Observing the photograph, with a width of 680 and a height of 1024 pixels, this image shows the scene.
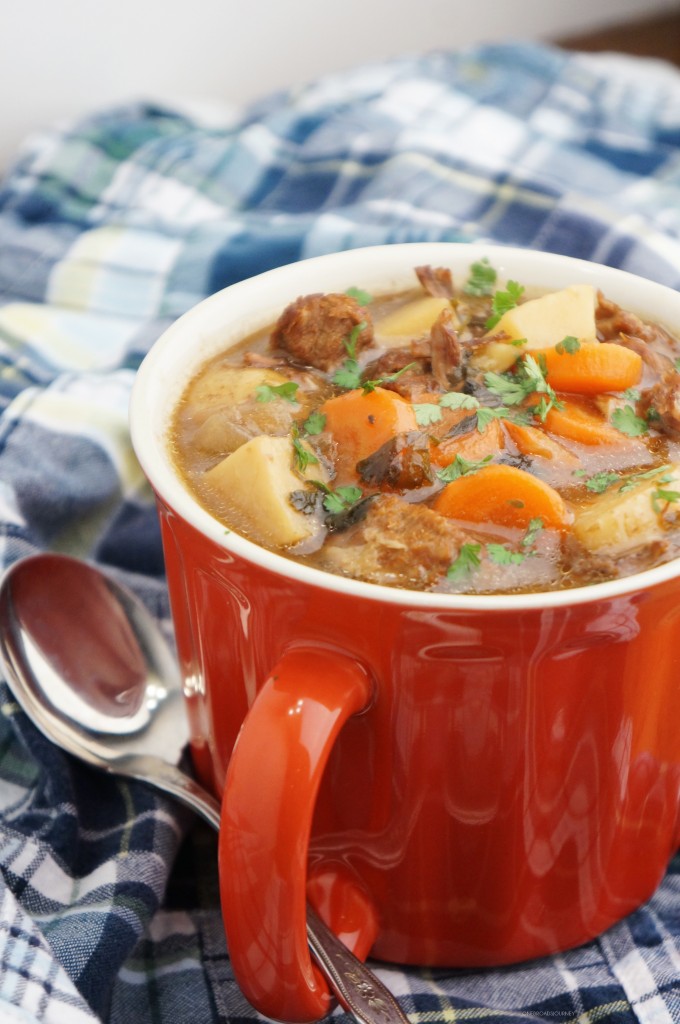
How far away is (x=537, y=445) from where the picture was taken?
4.18 feet

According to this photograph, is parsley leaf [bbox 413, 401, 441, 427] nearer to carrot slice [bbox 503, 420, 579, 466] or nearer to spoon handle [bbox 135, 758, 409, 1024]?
carrot slice [bbox 503, 420, 579, 466]

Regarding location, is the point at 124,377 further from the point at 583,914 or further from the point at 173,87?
the point at 173,87

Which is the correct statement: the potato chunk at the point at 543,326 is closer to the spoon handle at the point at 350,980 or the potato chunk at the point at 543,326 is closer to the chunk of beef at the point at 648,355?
the chunk of beef at the point at 648,355

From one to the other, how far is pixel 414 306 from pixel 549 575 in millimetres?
543

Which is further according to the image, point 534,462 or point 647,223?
point 647,223

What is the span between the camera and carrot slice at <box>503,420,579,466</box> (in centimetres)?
127

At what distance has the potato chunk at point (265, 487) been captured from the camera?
1.19m

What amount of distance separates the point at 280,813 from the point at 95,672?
0.63 metres

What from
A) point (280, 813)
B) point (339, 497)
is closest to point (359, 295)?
point (339, 497)

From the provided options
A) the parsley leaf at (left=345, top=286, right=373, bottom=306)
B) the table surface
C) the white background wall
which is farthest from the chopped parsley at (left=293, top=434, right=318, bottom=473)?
the table surface

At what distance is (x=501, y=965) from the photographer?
4.40 feet

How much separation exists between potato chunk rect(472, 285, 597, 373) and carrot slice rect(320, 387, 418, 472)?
0.16m

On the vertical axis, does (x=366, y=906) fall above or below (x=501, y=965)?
above

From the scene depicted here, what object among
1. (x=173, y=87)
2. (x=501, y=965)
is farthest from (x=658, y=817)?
(x=173, y=87)
